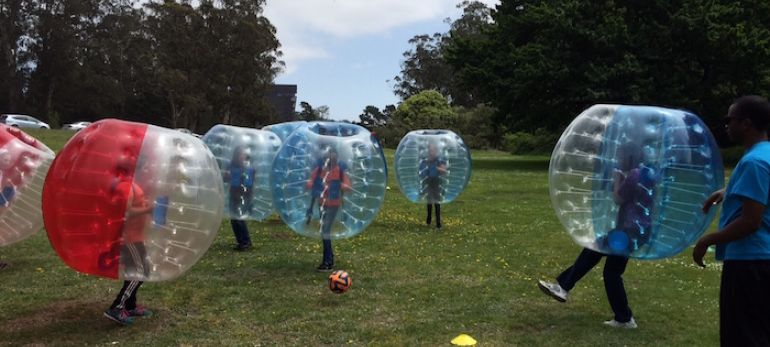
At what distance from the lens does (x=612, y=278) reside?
5.71 metres

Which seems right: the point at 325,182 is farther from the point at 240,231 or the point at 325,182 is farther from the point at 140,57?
the point at 140,57

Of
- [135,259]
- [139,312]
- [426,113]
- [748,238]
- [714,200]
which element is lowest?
[139,312]

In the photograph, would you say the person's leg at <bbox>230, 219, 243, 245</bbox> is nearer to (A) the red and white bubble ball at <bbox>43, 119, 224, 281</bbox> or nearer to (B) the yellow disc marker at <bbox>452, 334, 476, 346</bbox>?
(A) the red and white bubble ball at <bbox>43, 119, 224, 281</bbox>

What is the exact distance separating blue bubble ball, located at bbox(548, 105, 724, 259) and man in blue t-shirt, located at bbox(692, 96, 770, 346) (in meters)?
1.24

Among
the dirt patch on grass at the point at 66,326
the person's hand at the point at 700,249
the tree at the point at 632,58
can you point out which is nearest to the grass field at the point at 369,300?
the dirt patch on grass at the point at 66,326

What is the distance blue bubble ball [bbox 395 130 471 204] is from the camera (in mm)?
11602

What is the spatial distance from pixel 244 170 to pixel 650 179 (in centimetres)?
517

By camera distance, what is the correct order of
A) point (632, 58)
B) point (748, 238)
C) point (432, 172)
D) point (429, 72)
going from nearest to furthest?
point (748, 238), point (432, 172), point (632, 58), point (429, 72)

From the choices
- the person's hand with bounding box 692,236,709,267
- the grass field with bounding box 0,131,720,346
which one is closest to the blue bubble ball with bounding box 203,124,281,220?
the grass field with bounding box 0,131,720,346

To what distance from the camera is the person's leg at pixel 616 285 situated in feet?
18.6

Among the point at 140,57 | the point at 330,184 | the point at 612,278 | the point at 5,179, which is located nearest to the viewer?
the point at 612,278

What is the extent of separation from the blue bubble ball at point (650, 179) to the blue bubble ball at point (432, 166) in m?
6.19

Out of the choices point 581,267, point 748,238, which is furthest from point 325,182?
point 748,238

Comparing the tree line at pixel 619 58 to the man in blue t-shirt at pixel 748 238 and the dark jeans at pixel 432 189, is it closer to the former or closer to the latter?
the dark jeans at pixel 432 189
